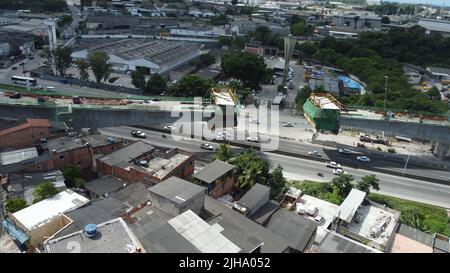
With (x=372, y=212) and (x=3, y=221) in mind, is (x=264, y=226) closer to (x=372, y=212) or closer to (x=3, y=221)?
(x=372, y=212)

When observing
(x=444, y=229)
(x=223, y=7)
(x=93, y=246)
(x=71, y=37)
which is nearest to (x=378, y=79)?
(x=444, y=229)

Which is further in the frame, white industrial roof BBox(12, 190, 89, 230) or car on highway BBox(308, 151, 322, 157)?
car on highway BBox(308, 151, 322, 157)

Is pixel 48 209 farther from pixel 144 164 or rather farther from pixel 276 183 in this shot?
pixel 276 183

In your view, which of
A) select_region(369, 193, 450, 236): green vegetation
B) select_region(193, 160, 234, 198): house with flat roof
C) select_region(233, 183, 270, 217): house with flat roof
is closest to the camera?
select_region(233, 183, 270, 217): house with flat roof

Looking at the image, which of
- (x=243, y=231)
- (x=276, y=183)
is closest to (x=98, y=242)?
(x=243, y=231)

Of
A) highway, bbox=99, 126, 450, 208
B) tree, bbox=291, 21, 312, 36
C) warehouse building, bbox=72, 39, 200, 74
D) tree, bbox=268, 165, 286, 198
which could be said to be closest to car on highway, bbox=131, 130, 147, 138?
highway, bbox=99, 126, 450, 208

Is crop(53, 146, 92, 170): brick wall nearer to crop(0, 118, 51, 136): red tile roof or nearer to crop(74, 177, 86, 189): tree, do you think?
crop(74, 177, 86, 189): tree
